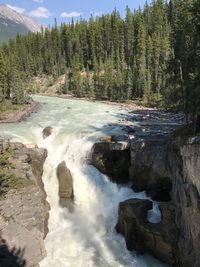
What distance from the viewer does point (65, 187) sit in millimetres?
38406

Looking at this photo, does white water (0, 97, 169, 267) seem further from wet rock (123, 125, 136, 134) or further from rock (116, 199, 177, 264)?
wet rock (123, 125, 136, 134)

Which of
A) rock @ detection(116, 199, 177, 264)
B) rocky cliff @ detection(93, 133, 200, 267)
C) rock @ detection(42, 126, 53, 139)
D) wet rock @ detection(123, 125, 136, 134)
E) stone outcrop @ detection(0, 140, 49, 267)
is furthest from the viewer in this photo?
rock @ detection(42, 126, 53, 139)

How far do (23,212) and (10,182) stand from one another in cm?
287

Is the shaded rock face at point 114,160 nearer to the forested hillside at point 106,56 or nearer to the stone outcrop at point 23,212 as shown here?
the stone outcrop at point 23,212

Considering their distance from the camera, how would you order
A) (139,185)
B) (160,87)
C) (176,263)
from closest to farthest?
(176,263) < (139,185) < (160,87)

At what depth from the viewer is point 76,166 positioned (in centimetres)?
4097

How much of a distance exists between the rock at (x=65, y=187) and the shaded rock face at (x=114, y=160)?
3.19 m

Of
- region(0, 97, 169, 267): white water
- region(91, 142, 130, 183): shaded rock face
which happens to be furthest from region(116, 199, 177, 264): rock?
region(91, 142, 130, 183): shaded rock face

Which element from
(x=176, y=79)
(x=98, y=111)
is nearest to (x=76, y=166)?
(x=176, y=79)

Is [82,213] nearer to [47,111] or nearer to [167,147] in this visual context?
[167,147]

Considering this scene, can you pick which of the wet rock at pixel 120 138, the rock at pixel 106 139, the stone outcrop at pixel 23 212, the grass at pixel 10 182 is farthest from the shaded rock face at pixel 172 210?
the grass at pixel 10 182

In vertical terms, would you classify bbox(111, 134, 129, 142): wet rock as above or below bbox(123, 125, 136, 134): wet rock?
below

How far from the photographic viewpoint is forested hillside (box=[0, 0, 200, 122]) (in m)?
89.4

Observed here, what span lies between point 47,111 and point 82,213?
3459 centimetres
